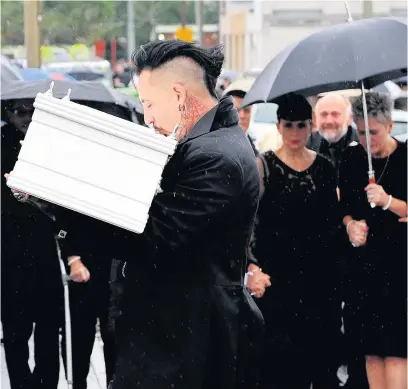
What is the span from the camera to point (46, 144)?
296 cm

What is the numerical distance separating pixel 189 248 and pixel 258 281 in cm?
298

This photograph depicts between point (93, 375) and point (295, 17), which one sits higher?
point (93, 375)

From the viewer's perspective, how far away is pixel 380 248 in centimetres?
618

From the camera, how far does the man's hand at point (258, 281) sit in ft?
20.1

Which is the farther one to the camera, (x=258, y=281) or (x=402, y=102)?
(x=402, y=102)

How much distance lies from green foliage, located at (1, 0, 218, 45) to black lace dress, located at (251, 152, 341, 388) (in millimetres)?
64121

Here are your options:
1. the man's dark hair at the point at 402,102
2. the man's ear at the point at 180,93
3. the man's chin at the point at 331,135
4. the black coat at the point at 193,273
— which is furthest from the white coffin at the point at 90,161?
the man's dark hair at the point at 402,102

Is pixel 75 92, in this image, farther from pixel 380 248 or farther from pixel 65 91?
pixel 380 248

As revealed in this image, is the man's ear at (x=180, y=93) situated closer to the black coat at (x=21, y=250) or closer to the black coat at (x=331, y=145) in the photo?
the black coat at (x=21, y=250)

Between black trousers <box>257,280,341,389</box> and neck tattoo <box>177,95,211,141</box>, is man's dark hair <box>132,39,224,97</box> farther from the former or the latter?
black trousers <box>257,280,341,389</box>

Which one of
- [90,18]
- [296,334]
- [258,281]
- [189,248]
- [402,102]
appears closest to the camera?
[189,248]

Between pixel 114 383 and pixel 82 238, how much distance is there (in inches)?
20.9

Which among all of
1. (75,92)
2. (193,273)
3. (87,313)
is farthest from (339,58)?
(193,273)

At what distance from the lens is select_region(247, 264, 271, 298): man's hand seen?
6.12 meters
